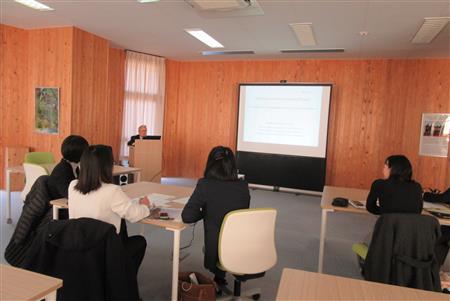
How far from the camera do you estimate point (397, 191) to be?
2625mm

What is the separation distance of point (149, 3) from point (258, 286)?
11.6 feet

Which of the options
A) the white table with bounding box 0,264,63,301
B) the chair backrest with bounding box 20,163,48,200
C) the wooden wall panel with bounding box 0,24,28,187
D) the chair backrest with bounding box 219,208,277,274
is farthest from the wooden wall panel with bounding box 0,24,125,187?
the white table with bounding box 0,264,63,301

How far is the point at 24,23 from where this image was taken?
5680 mm

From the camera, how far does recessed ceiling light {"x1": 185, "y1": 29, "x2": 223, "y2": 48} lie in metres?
5.60

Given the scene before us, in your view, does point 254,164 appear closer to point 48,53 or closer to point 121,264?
point 48,53

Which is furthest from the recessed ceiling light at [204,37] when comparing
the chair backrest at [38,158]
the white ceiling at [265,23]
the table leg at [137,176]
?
the chair backrest at [38,158]

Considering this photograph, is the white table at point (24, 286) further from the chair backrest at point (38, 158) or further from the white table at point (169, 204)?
the chair backrest at point (38, 158)

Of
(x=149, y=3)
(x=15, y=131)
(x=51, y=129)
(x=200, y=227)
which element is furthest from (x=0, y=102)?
(x=200, y=227)

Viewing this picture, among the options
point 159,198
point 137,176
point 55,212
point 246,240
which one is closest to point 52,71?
point 137,176

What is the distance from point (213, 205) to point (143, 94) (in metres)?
5.82

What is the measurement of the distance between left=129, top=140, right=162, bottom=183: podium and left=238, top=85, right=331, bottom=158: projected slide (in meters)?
2.06

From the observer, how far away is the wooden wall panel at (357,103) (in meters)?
6.70

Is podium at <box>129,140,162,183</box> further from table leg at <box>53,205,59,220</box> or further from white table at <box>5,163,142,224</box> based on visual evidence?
table leg at <box>53,205,59,220</box>

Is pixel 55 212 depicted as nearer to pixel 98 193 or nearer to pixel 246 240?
pixel 98 193
